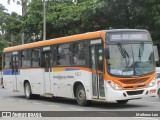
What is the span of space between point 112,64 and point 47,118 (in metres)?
3.61

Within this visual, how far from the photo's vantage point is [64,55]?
19.0m

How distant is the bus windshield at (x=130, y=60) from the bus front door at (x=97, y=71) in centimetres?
49

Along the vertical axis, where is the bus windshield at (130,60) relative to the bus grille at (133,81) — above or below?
above

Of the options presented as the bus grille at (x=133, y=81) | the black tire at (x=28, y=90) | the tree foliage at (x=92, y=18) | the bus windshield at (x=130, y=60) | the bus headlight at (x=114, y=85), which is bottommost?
the black tire at (x=28, y=90)

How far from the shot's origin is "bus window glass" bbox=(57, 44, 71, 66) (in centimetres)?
1862

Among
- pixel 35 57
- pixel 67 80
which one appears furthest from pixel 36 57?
pixel 67 80

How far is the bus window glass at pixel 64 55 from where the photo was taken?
18.6 metres

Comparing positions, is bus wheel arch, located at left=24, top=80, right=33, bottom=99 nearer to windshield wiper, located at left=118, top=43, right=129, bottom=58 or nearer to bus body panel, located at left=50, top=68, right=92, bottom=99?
bus body panel, located at left=50, top=68, right=92, bottom=99

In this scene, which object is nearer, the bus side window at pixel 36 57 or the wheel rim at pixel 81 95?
the wheel rim at pixel 81 95

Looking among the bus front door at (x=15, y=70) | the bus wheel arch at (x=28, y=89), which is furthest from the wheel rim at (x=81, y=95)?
the bus front door at (x=15, y=70)

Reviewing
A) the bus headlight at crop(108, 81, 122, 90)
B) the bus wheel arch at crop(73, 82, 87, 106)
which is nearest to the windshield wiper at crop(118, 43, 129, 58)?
the bus headlight at crop(108, 81, 122, 90)

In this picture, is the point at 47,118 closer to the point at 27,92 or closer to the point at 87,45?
the point at 87,45

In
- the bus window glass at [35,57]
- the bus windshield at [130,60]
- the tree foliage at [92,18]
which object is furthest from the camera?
the tree foliage at [92,18]

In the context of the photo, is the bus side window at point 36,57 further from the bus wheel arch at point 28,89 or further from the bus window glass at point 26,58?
the bus wheel arch at point 28,89
